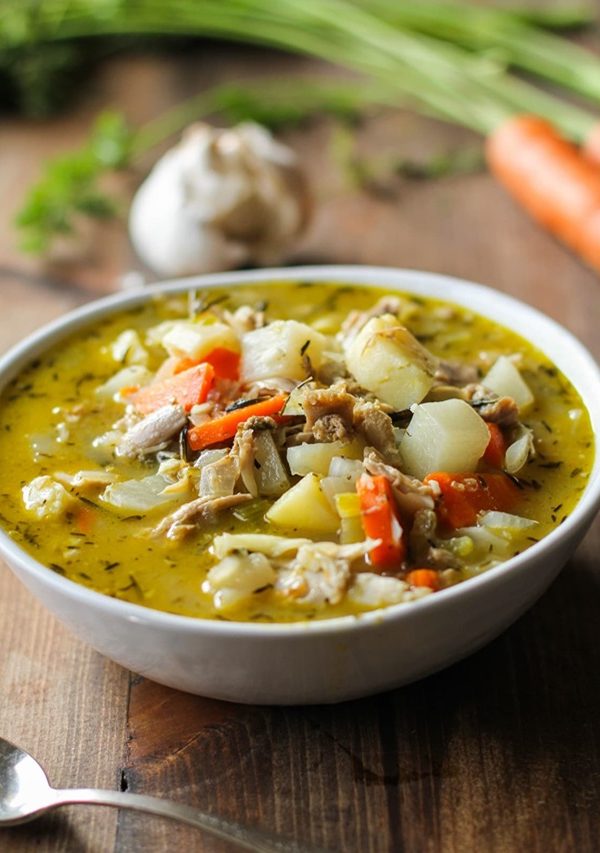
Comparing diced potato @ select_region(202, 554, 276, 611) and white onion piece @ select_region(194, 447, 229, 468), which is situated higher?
white onion piece @ select_region(194, 447, 229, 468)

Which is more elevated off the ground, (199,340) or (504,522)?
(199,340)

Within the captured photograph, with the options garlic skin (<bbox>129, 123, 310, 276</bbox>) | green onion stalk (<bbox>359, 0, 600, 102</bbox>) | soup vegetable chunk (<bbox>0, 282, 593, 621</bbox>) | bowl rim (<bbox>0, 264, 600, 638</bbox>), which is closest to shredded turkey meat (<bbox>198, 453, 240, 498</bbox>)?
soup vegetable chunk (<bbox>0, 282, 593, 621</bbox>)

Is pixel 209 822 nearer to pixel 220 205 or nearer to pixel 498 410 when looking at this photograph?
pixel 498 410

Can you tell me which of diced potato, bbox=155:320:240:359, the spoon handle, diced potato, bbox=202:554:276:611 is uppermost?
diced potato, bbox=155:320:240:359

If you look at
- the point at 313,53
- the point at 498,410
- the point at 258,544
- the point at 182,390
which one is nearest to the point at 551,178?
the point at 313,53

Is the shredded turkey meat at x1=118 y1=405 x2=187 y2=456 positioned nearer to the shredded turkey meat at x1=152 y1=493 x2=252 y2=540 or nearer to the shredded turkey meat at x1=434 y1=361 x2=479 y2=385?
the shredded turkey meat at x1=152 y1=493 x2=252 y2=540

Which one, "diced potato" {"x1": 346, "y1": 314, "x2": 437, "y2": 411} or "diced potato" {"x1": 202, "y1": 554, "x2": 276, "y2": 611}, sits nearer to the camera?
"diced potato" {"x1": 202, "y1": 554, "x2": 276, "y2": 611}
